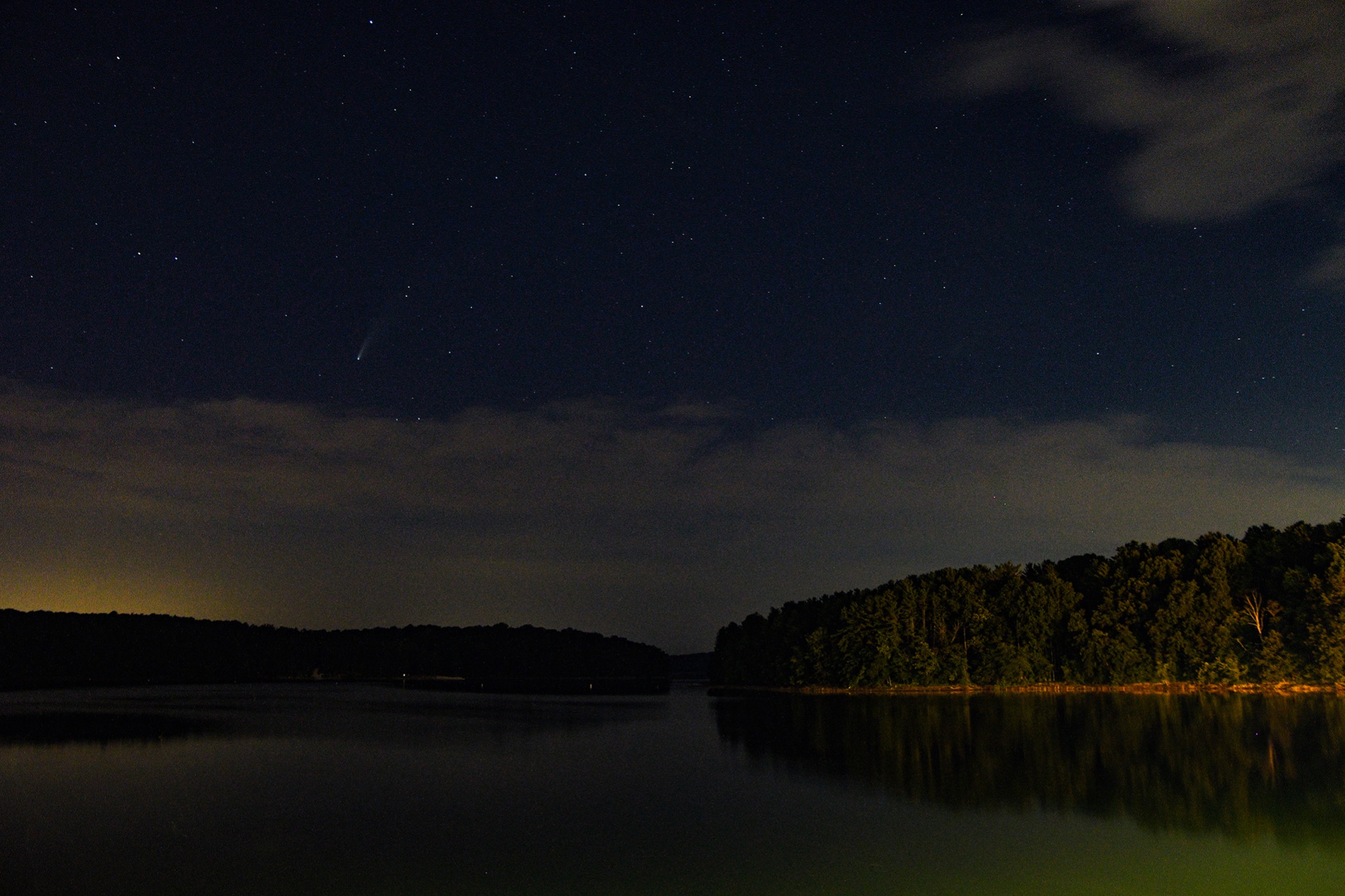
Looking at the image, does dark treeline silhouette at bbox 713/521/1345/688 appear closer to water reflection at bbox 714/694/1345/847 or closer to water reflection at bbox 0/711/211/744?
water reflection at bbox 714/694/1345/847

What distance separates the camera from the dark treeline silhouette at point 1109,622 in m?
112

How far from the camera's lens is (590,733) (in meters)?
75.8

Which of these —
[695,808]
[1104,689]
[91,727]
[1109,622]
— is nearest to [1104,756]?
[695,808]

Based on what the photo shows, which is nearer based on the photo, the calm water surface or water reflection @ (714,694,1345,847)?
the calm water surface

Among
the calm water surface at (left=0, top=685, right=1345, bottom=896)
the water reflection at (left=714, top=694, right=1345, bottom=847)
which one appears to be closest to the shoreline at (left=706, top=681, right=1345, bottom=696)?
the water reflection at (left=714, top=694, right=1345, bottom=847)

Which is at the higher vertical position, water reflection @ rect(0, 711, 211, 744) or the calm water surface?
the calm water surface

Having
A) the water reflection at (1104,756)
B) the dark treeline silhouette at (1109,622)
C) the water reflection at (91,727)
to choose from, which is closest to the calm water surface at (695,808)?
the water reflection at (1104,756)

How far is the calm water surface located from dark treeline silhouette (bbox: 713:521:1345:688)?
3946cm

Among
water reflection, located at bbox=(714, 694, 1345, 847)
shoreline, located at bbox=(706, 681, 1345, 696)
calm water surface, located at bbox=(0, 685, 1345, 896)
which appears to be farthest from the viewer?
shoreline, located at bbox=(706, 681, 1345, 696)

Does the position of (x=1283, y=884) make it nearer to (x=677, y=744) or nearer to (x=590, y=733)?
(x=677, y=744)

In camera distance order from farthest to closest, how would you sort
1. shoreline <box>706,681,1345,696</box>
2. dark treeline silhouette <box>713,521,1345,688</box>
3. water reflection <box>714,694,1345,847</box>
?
dark treeline silhouette <box>713,521,1345,688</box> → shoreline <box>706,681,1345,696</box> → water reflection <box>714,694,1345,847</box>

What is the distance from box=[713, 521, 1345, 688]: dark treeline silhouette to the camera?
11175 centimetres

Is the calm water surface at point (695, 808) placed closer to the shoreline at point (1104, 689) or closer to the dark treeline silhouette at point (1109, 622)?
the shoreline at point (1104, 689)

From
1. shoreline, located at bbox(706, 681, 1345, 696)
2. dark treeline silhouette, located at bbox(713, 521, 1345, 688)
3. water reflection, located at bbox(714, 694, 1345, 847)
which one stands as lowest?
shoreline, located at bbox(706, 681, 1345, 696)
